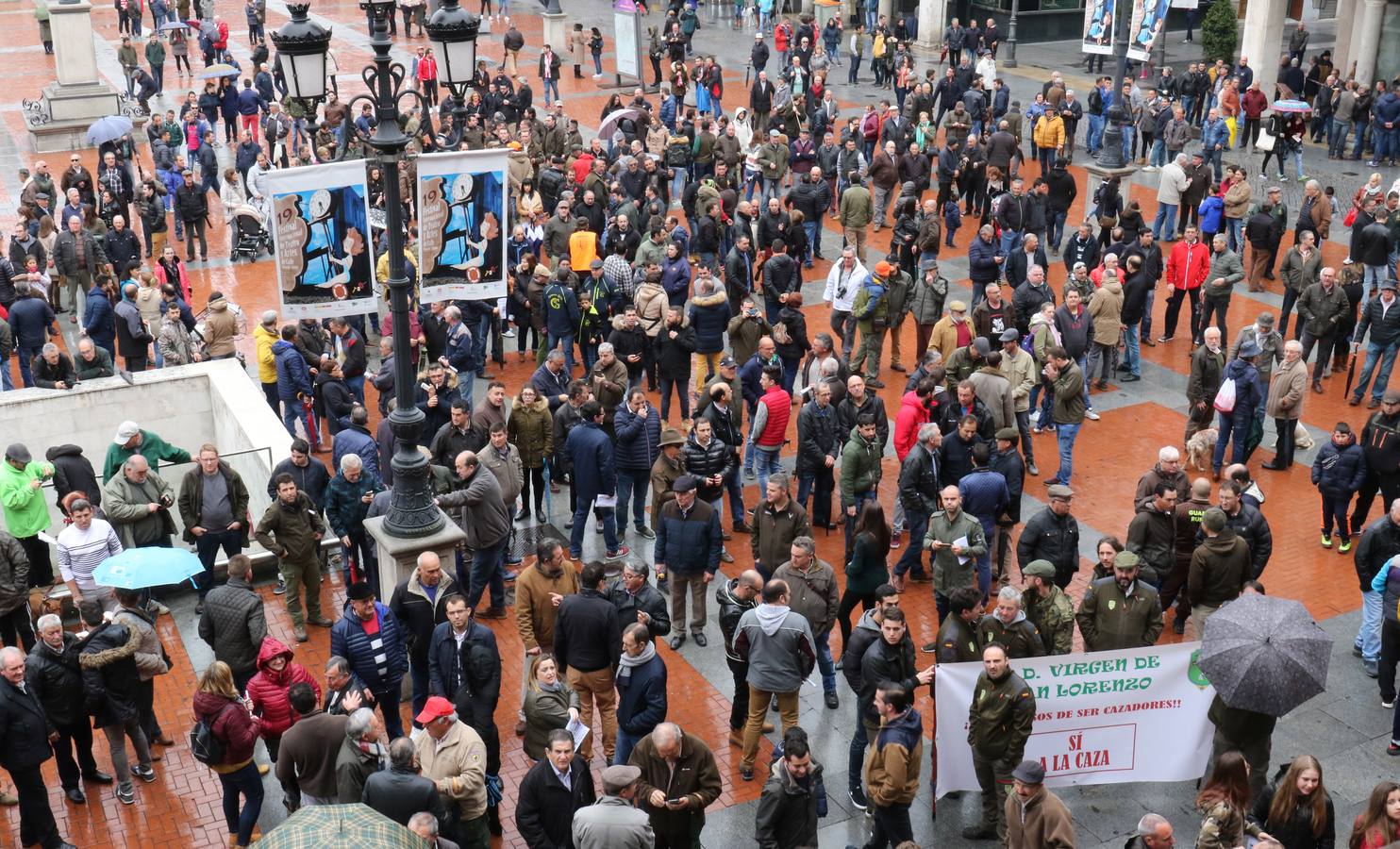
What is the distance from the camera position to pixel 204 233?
88.2 feet

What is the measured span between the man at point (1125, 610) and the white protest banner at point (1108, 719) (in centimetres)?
47

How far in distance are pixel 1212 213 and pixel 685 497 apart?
45.2 ft

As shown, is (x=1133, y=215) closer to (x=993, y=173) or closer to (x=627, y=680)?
(x=993, y=173)

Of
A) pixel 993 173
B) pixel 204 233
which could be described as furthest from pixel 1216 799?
pixel 204 233

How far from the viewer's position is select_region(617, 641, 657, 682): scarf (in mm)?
10227

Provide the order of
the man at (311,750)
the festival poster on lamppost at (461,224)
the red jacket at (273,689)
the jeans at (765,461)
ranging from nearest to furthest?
1. the man at (311,750)
2. the red jacket at (273,689)
3. the festival poster on lamppost at (461,224)
4. the jeans at (765,461)

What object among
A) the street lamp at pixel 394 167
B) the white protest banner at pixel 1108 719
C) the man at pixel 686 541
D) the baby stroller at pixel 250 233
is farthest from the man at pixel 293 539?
the baby stroller at pixel 250 233

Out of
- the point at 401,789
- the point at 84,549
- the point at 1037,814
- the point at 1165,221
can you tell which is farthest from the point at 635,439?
the point at 1165,221

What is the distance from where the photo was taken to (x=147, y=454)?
47.2 feet

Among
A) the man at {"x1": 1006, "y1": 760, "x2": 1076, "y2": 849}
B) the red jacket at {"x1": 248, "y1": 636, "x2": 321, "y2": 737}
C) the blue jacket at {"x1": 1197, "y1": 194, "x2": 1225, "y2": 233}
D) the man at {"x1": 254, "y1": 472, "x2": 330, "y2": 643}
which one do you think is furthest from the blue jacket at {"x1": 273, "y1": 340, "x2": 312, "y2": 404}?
the blue jacket at {"x1": 1197, "y1": 194, "x2": 1225, "y2": 233}

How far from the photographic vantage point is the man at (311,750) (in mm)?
9570

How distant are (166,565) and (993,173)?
1576 cm

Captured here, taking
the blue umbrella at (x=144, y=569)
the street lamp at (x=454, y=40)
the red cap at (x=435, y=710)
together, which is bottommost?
the red cap at (x=435, y=710)

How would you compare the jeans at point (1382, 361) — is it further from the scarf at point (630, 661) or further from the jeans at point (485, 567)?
the scarf at point (630, 661)
